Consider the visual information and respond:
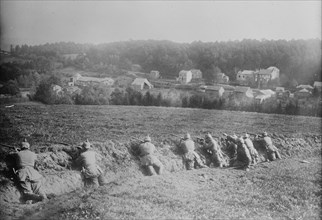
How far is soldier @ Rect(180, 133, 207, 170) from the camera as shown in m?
10.4

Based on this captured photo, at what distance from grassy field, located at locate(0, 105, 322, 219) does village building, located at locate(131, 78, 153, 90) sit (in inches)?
47.7

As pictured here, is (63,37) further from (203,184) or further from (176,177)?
(203,184)

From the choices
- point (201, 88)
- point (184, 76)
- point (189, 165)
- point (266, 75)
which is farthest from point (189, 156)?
point (266, 75)

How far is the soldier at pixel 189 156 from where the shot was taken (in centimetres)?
1039

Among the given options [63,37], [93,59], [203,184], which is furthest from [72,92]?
[203,184]

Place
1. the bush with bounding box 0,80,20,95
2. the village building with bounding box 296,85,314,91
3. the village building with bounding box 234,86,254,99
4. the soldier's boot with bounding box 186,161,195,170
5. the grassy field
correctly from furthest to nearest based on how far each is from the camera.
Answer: the village building with bounding box 296,85,314,91
the village building with bounding box 234,86,254,99
the bush with bounding box 0,80,20,95
the soldier's boot with bounding box 186,161,195,170
the grassy field

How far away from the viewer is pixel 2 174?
280 inches

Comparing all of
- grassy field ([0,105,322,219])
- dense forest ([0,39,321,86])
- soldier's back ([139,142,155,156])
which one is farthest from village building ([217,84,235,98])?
soldier's back ([139,142,155,156])

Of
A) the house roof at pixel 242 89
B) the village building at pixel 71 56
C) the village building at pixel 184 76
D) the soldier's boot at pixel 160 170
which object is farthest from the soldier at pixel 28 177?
the house roof at pixel 242 89

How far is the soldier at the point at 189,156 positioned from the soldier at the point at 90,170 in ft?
10.9

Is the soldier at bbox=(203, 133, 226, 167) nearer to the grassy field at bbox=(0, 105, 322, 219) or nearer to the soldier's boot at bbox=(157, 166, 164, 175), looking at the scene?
the grassy field at bbox=(0, 105, 322, 219)

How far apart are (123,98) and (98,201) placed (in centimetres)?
829

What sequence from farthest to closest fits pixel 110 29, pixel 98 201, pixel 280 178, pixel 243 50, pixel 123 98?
pixel 243 50 → pixel 123 98 → pixel 110 29 → pixel 280 178 → pixel 98 201

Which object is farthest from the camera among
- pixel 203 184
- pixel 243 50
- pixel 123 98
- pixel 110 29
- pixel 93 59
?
pixel 243 50
